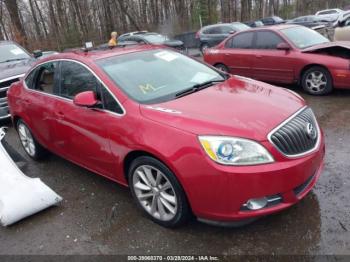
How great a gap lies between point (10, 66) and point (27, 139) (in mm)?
3404

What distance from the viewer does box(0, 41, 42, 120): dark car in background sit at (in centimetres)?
721

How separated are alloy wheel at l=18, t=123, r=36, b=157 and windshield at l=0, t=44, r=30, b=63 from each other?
3.92 meters

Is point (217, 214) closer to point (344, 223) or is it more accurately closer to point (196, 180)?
point (196, 180)

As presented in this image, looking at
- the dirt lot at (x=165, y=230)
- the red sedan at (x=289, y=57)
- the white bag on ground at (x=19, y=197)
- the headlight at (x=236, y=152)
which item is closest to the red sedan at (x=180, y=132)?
the headlight at (x=236, y=152)

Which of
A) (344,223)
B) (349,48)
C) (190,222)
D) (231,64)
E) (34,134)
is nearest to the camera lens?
(344,223)

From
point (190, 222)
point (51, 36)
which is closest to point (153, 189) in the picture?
point (190, 222)

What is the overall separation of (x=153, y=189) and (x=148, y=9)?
37747mm

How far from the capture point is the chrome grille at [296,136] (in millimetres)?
2785

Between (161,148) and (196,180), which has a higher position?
(161,148)

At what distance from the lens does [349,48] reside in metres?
6.71

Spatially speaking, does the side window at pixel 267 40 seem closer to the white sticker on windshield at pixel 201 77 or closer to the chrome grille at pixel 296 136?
the white sticker on windshield at pixel 201 77

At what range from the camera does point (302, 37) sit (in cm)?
788

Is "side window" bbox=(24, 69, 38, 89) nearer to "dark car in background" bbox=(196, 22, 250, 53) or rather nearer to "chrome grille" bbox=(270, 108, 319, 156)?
"chrome grille" bbox=(270, 108, 319, 156)

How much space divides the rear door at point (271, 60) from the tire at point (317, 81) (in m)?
0.36
